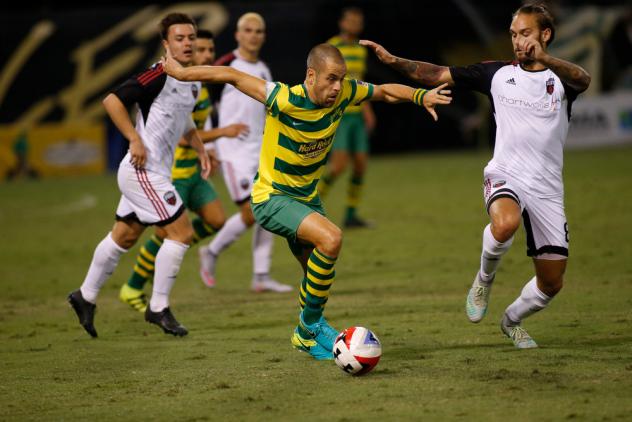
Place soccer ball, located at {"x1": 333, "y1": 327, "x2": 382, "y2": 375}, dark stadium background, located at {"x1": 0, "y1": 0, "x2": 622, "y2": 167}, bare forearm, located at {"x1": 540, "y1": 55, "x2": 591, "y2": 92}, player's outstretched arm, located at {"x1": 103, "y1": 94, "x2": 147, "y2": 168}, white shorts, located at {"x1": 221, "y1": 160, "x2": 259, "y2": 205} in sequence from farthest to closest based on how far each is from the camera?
1. dark stadium background, located at {"x1": 0, "y1": 0, "x2": 622, "y2": 167}
2. white shorts, located at {"x1": 221, "y1": 160, "x2": 259, "y2": 205}
3. player's outstretched arm, located at {"x1": 103, "y1": 94, "x2": 147, "y2": 168}
4. bare forearm, located at {"x1": 540, "y1": 55, "x2": 591, "y2": 92}
5. soccer ball, located at {"x1": 333, "y1": 327, "x2": 382, "y2": 375}

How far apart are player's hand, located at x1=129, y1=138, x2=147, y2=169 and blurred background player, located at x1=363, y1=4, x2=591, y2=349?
275 centimetres

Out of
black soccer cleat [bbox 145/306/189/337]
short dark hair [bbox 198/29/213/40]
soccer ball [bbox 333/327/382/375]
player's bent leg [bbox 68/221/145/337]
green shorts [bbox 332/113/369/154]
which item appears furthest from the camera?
green shorts [bbox 332/113/369/154]

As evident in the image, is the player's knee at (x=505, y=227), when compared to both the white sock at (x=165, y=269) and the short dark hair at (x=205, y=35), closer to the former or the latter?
the white sock at (x=165, y=269)

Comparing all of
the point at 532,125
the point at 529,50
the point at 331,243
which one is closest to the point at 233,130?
the point at 331,243

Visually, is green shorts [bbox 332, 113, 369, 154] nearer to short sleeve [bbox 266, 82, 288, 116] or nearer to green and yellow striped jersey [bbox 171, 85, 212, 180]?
green and yellow striped jersey [bbox 171, 85, 212, 180]

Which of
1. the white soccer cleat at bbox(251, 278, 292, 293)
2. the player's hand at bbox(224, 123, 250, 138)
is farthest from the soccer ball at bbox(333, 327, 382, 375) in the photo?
the white soccer cleat at bbox(251, 278, 292, 293)

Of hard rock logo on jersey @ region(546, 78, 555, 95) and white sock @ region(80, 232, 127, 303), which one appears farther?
white sock @ region(80, 232, 127, 303)

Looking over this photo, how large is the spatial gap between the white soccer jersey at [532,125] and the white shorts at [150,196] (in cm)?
266

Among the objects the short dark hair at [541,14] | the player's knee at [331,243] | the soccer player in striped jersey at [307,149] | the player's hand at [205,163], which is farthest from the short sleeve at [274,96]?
the player's hand at [205,163]

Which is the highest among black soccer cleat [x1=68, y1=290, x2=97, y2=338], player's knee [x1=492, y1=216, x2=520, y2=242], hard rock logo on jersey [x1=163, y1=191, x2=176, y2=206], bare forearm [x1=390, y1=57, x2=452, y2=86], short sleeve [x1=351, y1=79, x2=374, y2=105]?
bare forearm [x1=390, y1=57, x2=452, y2=86]

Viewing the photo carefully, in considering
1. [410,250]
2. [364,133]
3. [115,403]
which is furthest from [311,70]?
[364,133]

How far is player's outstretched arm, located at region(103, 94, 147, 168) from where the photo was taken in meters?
8.22

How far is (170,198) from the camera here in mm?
8414

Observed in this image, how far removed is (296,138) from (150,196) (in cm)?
170
